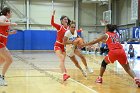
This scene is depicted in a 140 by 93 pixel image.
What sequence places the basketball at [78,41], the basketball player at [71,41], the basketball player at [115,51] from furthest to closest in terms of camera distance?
the basketball player at [71,41], the basketball at [78,41], the basketball player at [115,51]

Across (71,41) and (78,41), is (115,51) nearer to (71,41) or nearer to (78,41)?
(78,41)

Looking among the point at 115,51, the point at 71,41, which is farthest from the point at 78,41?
the point at 115,51

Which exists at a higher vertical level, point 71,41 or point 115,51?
point 71,41

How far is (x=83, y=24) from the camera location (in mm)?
32719

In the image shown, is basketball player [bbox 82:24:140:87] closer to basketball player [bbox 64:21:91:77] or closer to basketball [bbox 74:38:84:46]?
basketball [bbox 74:38:84:46]

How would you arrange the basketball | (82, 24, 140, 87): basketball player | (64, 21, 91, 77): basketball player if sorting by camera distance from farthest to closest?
(64, 21, 91, 77): basketball player, the basketball, (82, 24, 140, 87): basketball player

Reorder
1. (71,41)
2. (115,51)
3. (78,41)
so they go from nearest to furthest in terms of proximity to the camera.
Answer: (115,51) → (78,41) → (71,41)

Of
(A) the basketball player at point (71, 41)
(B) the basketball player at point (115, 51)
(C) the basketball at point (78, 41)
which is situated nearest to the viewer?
(B) the basketball player at point (115, 51)

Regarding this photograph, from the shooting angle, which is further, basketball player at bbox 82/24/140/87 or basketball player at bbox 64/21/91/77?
basketball player at bbox 64/21/91/77

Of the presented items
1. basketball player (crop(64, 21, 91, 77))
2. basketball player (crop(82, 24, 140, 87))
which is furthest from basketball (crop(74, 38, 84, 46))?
→ basketball player (crop(82, 24, 140, 87))

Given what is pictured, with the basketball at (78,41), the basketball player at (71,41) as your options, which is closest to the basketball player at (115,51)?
the basketball at (78,41)

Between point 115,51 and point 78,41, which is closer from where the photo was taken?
point 115,51

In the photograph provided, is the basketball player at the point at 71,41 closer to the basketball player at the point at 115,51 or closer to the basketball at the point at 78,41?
the basketball at the point at 78,41

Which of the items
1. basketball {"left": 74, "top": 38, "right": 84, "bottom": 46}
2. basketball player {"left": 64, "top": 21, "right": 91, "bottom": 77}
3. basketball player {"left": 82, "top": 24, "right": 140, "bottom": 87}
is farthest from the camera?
basketball player {"left": 64, "top": 21, "right": 91, "bottom": 77}
